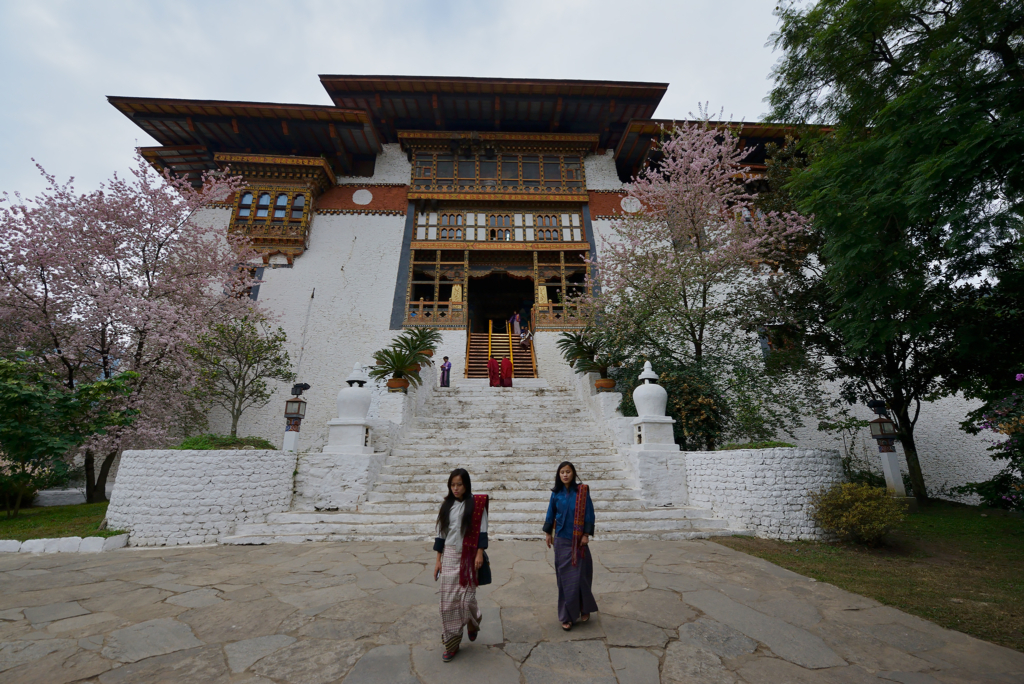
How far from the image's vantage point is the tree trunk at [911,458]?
9.13m

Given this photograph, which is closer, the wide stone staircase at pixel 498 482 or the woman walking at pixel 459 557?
the woman walking at pixel 459 557

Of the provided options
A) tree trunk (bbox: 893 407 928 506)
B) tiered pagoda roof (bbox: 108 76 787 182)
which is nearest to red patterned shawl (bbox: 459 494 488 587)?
tree trunk (bbox: 893 407 928 506)

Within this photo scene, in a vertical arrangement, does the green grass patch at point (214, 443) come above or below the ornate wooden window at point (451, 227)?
below

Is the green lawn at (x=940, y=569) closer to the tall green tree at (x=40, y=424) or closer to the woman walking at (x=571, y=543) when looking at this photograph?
the woman walking at (x=571, y=543)

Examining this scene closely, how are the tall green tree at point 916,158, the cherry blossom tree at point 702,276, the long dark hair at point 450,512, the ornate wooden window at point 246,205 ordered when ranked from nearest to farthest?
the long dark hair at point 450,512, the tall green tree at point 916,158, the cherry blossom tree at point 702,276, the ornate wooden window at point 246,205

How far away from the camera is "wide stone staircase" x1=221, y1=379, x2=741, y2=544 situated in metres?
5.84

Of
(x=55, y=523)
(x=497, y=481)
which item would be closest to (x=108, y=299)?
(x=55, y=523)

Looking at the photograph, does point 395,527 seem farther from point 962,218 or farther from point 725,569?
point 962,218

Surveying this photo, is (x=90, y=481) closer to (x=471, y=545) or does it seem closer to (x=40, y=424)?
(x=40, y=424)

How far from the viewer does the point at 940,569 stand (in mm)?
4910

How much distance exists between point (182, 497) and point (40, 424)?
346cm

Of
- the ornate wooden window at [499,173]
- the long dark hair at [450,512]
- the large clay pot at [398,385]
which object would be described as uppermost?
the ornate wooden window at [499,173]

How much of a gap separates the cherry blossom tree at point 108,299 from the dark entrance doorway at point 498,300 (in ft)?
37.0

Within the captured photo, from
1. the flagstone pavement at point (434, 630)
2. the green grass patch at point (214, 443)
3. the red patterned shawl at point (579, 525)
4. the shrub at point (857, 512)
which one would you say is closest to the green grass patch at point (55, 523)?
the green grass patch at point (214, 443)
